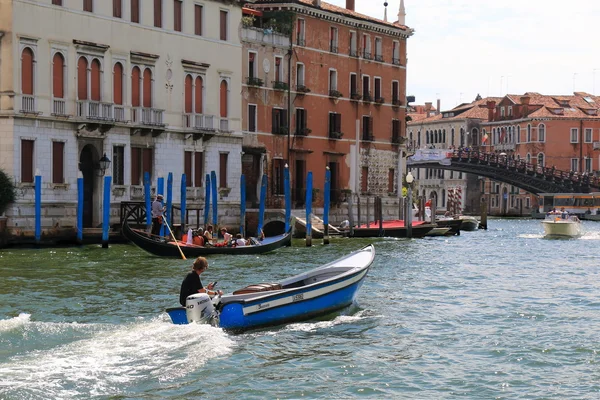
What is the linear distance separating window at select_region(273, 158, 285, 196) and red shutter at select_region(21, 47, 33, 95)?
12371 millimetres

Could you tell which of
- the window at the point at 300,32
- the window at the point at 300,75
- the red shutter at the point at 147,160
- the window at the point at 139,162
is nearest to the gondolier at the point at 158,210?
the window at the point at 139,162

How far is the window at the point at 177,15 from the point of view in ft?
113

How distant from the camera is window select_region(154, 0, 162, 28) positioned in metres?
33.7

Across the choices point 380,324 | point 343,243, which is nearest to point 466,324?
point 380,324

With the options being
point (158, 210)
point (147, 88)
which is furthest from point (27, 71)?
point (147, 88)

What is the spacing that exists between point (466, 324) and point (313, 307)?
2200 millimetres

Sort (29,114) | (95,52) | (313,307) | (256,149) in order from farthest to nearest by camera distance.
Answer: (256,149) → (95,52) → (29,114) → (313,307)

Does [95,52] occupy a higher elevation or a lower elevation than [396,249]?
higher

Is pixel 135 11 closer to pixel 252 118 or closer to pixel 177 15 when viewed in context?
pixel 177 15

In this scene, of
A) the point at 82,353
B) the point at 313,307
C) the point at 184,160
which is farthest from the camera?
the point at 184,160

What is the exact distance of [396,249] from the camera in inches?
1291

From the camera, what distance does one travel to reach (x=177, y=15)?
34.6 metres

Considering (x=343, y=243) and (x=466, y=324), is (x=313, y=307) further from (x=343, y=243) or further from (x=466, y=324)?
(x=343, y=243)

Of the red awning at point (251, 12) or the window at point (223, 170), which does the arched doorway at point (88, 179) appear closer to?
the window at point (223, 170)
